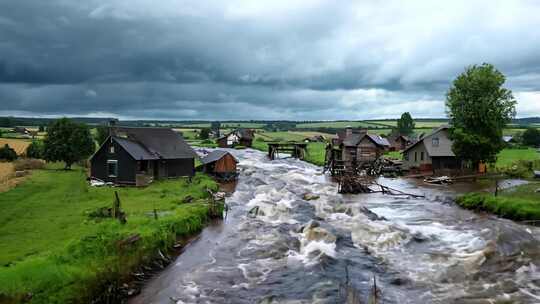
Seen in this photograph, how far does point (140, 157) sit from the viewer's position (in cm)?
4141

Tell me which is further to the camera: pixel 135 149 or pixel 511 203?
pixel 135 149

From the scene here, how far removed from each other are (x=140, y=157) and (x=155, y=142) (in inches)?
225

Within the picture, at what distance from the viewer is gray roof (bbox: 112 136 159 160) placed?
41.5 m

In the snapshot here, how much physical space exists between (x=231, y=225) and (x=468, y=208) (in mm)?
18786

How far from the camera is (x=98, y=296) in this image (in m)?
15.5

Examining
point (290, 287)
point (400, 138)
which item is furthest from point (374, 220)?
point (400, 138)

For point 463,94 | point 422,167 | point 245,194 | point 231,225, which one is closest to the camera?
point 231,225

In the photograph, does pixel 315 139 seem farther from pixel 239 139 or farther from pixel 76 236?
pixel 76 236

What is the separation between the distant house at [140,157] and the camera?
41875 mm

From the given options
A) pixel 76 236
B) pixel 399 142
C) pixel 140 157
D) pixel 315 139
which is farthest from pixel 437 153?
pixel 315 139

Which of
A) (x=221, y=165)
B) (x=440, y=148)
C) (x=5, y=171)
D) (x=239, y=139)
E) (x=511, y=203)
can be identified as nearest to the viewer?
(x=511, y=203)

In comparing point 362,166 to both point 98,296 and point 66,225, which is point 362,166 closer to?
point 66,225

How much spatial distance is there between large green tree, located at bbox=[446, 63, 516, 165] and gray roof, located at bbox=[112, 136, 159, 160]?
3389cm

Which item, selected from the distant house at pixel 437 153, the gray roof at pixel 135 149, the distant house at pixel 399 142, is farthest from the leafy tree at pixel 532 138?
the gray roof at pixel 135 149
